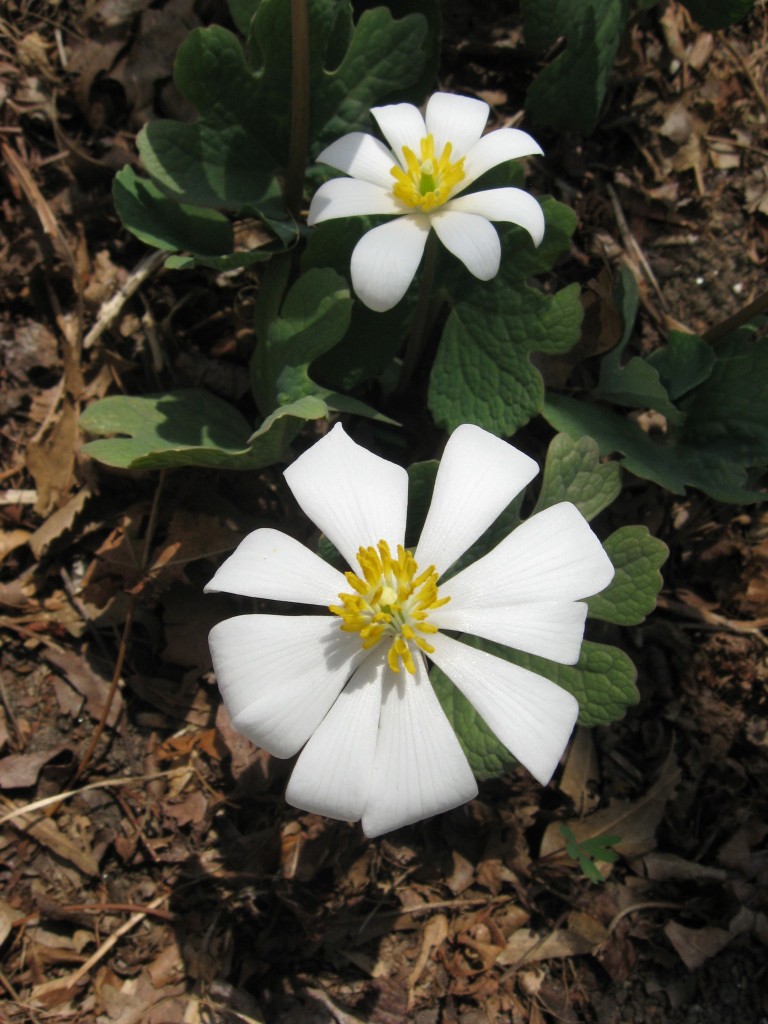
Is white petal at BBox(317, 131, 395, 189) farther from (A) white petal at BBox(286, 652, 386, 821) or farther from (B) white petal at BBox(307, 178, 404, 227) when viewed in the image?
(A) white petal at BBox(286, 652, 386, 821)

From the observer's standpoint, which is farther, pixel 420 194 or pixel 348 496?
pixel 420 194

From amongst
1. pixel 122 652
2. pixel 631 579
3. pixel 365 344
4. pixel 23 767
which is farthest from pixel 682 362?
pixel 23 767

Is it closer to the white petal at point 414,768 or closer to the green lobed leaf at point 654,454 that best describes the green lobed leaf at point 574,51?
the green lobed leaf at point 654,454

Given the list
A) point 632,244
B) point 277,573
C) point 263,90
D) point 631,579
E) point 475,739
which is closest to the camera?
point 277,573

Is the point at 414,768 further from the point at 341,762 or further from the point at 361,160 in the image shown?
the point at 361,160

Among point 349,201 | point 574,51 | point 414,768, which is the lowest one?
point 414,768

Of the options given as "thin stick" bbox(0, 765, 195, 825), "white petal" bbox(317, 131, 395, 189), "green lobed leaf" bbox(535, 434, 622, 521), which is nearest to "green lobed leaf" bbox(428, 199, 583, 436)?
"green lobed leaf" bbox(535, 434, 622, 521)
